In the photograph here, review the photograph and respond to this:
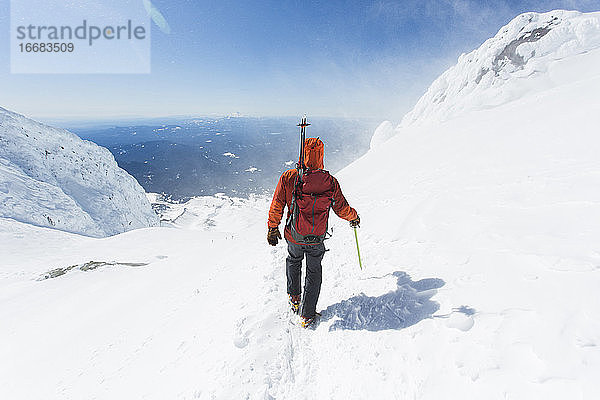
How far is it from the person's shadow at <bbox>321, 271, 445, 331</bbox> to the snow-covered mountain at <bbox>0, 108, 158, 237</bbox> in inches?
1607

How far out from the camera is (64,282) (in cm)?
1073

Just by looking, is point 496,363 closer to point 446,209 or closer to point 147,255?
point 446,209

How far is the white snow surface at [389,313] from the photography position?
275 cm

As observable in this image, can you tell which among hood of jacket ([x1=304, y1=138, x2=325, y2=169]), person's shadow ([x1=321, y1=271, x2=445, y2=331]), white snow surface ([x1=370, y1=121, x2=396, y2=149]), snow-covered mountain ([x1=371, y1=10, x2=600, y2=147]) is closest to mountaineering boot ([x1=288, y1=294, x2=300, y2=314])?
person's shadow ([x1=321, y1=271, x2=445, y2=331])

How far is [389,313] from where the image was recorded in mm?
4176

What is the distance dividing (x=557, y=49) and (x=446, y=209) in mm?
107125

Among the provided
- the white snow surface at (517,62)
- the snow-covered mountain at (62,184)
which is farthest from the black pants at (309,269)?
the white snow surface at (517,62)

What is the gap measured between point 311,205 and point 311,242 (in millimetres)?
584

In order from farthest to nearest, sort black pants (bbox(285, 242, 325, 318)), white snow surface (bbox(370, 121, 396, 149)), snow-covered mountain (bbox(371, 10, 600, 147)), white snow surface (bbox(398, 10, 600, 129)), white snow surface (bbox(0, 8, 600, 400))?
white snow surface (bbox(370, 121, 396, 149)), white snow surface (bbox(398, 10, 600, 129)), snow-covered mountain (bbox(371, 10, 600, 147)), black pants (bbox(285, 242, 325, 318)), white snow surface (bbox(0, 8, 600, 400))

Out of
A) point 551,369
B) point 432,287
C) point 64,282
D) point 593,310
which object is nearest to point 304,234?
point 432,287

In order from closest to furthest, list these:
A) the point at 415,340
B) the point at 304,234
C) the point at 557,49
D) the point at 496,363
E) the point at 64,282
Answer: the point at 496,363 → the point at 415,340 → the point at 304,234 → the point at 64,282 → the point at 557,49

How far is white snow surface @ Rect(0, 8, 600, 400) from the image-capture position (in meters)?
2.75

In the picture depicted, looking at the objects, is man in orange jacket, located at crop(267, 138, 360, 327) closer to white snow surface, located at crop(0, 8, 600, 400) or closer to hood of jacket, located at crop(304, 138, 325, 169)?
hood of jacket, located at crop(304, 138, 325, 169)

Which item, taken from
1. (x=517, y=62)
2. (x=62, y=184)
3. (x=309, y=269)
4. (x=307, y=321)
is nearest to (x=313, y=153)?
(x=309, y=269)
